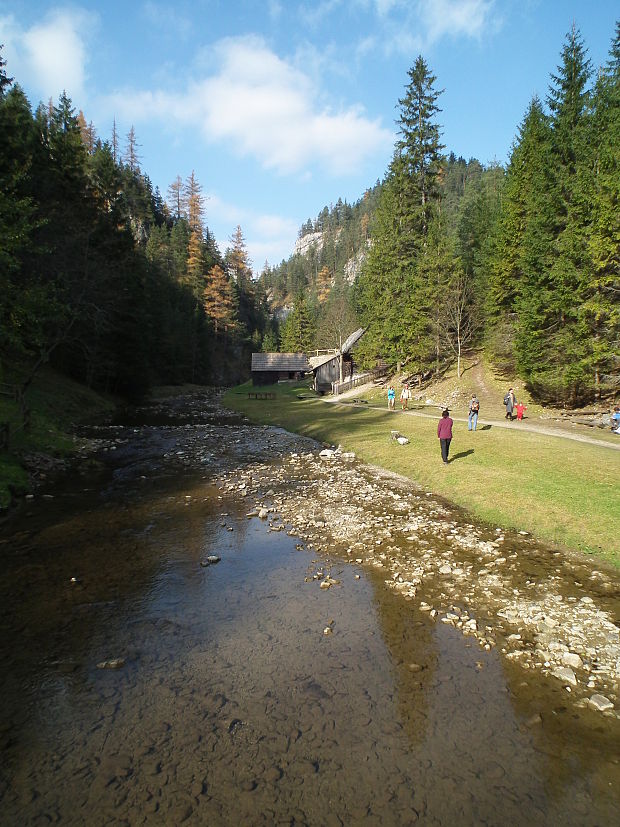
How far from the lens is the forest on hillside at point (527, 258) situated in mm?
28438

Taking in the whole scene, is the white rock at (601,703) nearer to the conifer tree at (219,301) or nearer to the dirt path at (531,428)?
the dirt path at (531,428)

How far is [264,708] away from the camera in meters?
6.16

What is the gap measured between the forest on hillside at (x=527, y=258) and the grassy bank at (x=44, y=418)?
32736mm

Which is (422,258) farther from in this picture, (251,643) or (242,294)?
(242,294)

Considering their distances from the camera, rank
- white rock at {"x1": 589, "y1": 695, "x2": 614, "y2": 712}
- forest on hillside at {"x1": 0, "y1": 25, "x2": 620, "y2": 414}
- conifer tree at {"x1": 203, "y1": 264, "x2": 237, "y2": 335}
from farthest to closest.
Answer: conifer tree at {"x1": 203, "y1": 264, "x2": 237, "y2": 335}, forest on hillside at {"x1": 0, "y1": 25, "x2": 620, "y2": 414}, white rock at {"x1": 589, "y1": 695, "x2": 614, "y2": 712}

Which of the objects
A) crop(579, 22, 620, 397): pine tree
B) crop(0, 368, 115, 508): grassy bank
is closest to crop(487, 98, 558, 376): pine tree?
crop(579, 22, 620, 397): pine tree

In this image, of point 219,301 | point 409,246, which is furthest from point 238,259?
point 409,246

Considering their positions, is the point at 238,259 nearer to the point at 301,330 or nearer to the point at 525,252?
the point at 301,330

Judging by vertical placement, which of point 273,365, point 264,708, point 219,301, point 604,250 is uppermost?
point 219,301

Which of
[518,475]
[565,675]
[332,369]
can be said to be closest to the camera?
[565,675]

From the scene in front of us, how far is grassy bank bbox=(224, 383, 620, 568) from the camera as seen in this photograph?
1233 cm

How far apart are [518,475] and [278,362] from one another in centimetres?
6414

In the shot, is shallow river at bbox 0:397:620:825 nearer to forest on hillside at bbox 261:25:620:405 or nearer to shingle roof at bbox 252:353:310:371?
forest on hillside at bbox 261:25:620:405

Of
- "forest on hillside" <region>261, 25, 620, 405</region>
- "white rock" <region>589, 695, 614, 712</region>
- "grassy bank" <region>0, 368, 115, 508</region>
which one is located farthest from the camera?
"forest on hillside" <region>261, 25, 620, 405</region>
